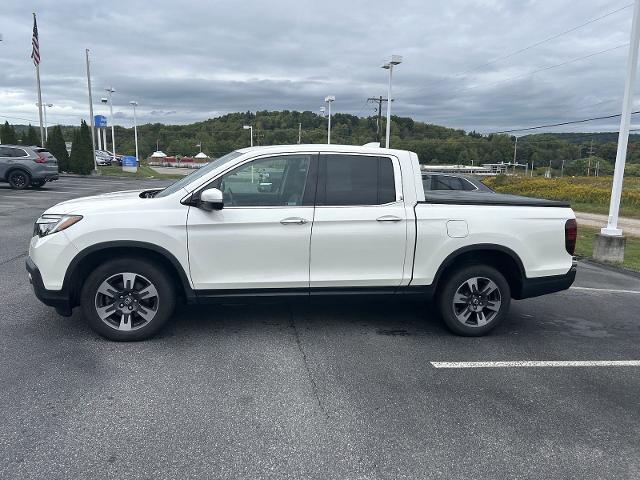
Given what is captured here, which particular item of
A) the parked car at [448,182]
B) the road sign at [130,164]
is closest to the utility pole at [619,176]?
the parked car at [448,182]

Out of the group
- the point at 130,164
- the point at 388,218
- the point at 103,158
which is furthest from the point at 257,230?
the point at 103,158

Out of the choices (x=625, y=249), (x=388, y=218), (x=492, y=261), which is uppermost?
(x=388, y=218)

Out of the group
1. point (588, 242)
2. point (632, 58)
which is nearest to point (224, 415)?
point (632, 58)

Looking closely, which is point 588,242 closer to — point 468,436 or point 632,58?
point 632,58

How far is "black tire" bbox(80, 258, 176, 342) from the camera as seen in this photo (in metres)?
4.61

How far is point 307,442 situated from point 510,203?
128 inches

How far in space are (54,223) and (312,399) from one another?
9.10 feet

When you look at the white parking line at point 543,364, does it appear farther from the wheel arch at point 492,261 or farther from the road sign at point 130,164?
the road sign at point 130,164

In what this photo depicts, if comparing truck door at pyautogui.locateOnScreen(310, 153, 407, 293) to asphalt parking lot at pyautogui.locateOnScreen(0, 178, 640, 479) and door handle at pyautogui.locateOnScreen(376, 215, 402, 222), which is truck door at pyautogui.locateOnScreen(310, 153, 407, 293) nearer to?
door handle at pyautogui.locateOnScreen(376, 215, 402, 222)

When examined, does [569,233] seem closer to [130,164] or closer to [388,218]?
[388,218]

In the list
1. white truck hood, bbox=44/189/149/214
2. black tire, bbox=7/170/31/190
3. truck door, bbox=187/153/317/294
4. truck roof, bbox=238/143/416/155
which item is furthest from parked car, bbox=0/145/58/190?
truck door, bbox=187/153/317/294

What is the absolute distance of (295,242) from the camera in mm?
4727

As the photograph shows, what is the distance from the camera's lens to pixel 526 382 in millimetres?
4207

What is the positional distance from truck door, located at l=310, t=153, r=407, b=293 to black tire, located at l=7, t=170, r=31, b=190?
790 inches
